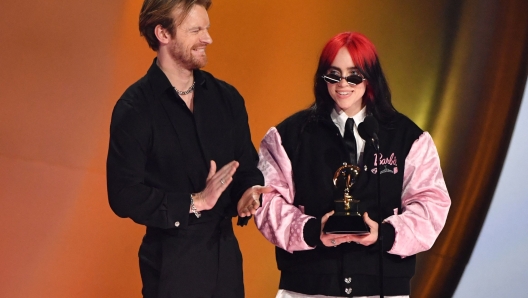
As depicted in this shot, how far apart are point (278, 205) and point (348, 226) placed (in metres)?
0.35

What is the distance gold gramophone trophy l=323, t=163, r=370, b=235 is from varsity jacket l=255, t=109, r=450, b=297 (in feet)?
0.25

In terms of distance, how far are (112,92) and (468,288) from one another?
7.01ft

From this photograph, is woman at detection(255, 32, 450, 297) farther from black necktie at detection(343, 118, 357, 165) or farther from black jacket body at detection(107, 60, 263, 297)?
black jacket body at detection(107, 60, 263, 297)

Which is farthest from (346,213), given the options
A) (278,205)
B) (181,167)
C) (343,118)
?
(181,167)

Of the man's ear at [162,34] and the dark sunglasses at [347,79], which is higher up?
the man's ear at [162,34]

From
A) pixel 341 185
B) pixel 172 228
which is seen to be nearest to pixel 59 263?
pixel 172 228

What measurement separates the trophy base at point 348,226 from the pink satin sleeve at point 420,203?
179 millimetres

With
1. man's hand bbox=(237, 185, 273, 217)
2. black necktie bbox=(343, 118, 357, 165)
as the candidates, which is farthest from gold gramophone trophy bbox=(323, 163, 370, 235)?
man's hand bbox=(237, 185, 273, 217)

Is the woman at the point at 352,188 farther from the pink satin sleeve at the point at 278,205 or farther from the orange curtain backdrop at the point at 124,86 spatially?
the orange curtain backdrop at the point at 124,86

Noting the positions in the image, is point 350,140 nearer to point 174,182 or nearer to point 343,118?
point 343,118

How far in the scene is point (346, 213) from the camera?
8.46 ft

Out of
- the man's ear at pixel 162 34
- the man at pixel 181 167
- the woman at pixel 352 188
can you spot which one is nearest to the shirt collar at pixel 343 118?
the woman at pixel 352 188

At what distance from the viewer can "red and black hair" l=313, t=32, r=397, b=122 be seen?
2793mm

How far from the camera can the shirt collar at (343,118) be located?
2857 mm
